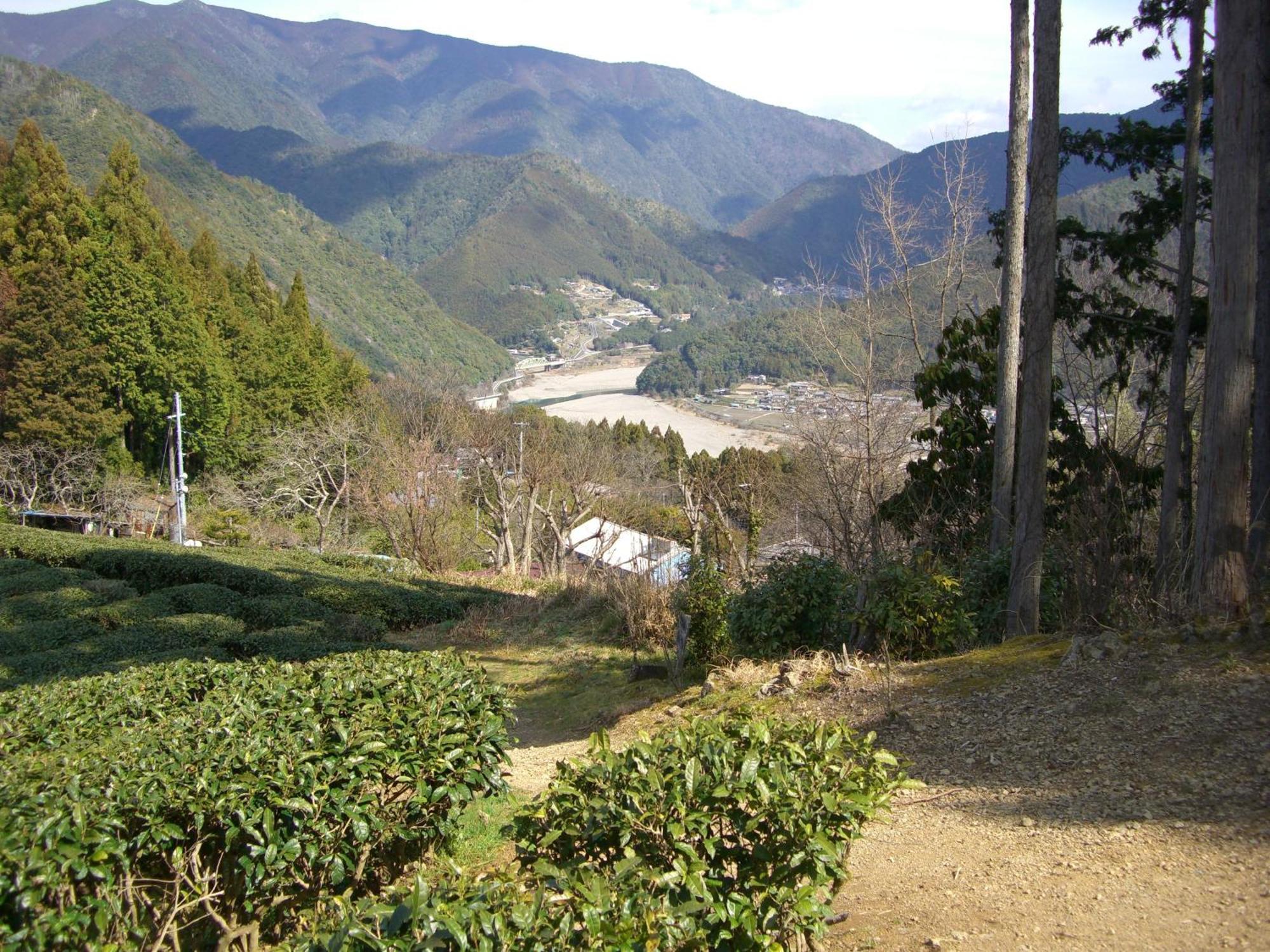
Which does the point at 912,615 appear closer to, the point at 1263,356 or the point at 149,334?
the point at 1263,356

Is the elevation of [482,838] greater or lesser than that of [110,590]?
greater

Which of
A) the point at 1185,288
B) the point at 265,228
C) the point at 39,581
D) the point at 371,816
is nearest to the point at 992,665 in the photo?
the point at 371,816

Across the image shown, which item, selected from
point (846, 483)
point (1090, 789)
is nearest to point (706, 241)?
point (846, 483)

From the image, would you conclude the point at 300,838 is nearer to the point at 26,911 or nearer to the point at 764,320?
the point at 26,911

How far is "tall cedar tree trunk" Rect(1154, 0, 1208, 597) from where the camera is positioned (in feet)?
38.5

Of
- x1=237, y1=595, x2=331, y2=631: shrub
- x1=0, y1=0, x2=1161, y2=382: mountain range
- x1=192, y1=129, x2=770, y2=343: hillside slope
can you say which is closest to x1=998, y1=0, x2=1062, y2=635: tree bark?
x1=237, y1=595, x2=331, y2=631: shrub

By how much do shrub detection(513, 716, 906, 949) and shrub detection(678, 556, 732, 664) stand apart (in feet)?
18.4

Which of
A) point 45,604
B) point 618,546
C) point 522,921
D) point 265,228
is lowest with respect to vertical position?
point 618,546

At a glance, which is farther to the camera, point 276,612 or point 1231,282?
point 276,612

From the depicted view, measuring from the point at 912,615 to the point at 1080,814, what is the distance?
134 inches

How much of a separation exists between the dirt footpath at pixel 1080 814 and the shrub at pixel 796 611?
75.5 inches

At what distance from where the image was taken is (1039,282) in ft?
29.6

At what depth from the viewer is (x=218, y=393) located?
A: 3584cm

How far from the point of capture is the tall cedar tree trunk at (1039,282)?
895cm
